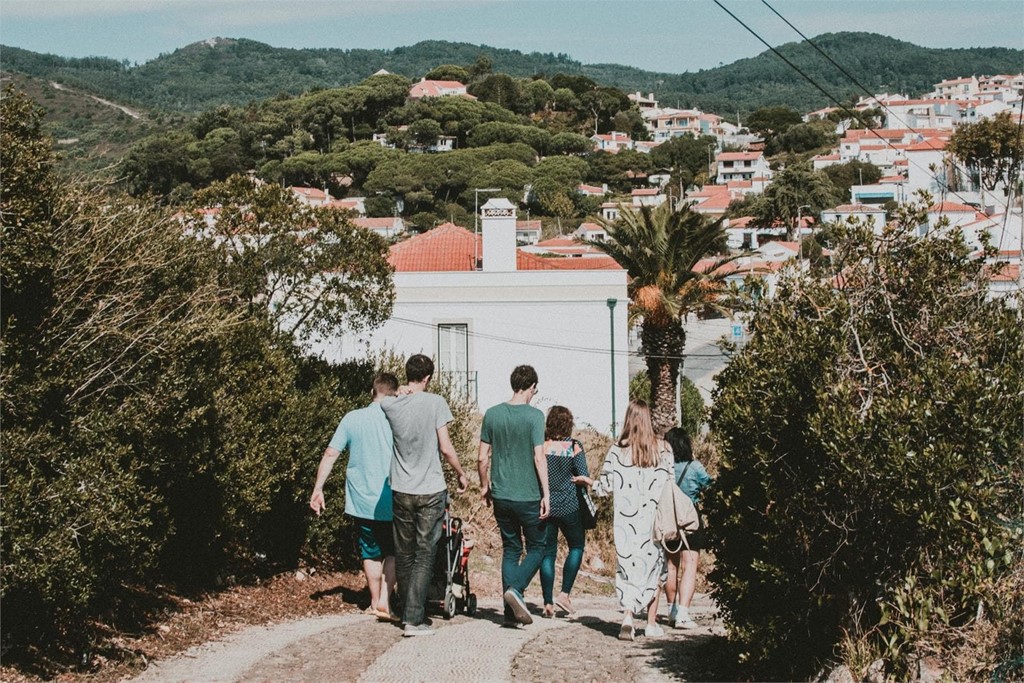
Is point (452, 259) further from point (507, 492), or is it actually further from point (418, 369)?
point (418, 369)

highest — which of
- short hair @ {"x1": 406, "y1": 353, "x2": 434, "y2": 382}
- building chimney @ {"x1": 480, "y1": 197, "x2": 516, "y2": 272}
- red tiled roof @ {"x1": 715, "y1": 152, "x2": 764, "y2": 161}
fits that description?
red tiled roof @ {"x1": 715, "y1": 152, "x2": 764, "y2": 161}

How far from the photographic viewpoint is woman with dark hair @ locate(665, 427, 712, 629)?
28.3ft

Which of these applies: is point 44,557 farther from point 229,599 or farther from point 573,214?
point 573,214

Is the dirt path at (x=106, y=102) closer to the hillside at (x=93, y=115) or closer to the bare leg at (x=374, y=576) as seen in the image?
the hillside at (x=93, y=115)

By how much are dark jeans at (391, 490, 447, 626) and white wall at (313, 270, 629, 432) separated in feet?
71.3

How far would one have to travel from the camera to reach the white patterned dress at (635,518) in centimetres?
813

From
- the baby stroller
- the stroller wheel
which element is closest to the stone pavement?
the stroller wheel

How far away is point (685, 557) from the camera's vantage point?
8.61 meters

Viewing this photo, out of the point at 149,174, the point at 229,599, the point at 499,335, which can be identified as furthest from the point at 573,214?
the point at 229,599

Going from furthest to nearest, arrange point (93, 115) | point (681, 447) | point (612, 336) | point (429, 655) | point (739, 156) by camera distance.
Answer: point (93, 115), point (739, 156), point (612, 336), point (681, 447), point (429, 655)

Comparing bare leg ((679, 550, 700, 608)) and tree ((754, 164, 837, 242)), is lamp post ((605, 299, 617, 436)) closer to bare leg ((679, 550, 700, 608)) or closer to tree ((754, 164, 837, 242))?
bare leg ((679, 550, 700, 608))

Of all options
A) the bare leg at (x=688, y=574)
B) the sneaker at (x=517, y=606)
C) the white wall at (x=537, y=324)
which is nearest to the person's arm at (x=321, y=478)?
the sneaker at (x=517, y=606)

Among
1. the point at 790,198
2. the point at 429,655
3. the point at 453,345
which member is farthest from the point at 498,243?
the point at 790,198

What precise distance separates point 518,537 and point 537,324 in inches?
853
